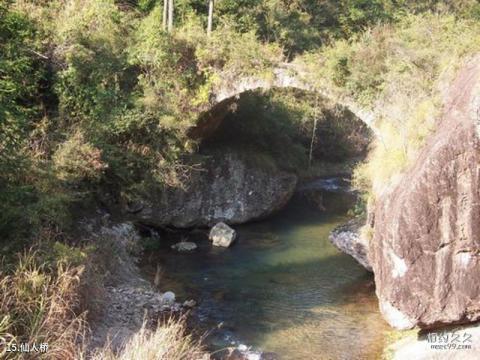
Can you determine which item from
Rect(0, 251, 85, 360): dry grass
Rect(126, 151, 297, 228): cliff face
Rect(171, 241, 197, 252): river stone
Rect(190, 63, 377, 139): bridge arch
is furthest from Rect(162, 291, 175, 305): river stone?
Rect(190, 63, 377, 139): bridge arch

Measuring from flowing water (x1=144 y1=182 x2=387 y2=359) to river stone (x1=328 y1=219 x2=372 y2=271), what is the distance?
567 millimetres

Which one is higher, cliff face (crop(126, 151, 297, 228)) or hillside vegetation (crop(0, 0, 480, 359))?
hillside vegetation (crop(0, 0, 480, 359))

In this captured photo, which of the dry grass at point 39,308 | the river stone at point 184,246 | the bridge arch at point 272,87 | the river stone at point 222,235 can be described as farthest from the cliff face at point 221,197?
the dry grass at point 39,308

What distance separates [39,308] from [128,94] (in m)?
8.47

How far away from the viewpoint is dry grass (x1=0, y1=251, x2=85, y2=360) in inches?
265

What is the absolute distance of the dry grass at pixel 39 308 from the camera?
6727mm

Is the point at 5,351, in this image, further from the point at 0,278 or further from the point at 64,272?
the point at 64,272

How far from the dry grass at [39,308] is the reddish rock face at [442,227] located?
543 centimetres

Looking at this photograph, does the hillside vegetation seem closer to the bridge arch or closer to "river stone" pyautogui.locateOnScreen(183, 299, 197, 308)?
the bridge arch

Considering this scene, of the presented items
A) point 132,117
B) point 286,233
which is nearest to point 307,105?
point 286,233

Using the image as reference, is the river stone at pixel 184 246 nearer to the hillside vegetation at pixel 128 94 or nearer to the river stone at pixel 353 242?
the hillside vegetation at pixel 128 94

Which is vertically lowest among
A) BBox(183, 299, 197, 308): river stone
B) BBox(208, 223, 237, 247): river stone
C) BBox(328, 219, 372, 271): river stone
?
BBox(183, 299, 197, 308): river stone

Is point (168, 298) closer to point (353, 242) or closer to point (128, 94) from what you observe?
point (353, 242)

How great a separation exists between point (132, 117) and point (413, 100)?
7289 mm
